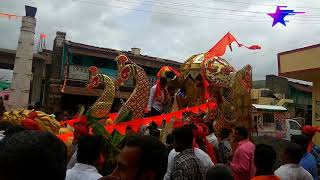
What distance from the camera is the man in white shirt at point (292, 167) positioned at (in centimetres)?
428

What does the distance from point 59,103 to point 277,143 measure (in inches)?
483

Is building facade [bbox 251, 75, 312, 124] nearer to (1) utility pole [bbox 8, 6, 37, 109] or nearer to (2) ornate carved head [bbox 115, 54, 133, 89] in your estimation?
(1) utility pole [bbox 8, 6, 37, 109]

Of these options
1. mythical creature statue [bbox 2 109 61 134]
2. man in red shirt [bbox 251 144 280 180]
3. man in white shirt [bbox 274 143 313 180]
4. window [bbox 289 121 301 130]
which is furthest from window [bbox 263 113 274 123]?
man in red shirt [bbox 251 144 280 180]

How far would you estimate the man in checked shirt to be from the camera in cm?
371

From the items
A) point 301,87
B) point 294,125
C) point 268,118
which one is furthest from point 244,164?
point 301,87

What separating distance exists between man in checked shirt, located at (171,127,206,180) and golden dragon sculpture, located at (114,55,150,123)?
404 cm

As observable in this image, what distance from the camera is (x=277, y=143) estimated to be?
13250 mm

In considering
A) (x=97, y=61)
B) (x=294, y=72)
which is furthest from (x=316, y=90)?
(x=97, y=61)

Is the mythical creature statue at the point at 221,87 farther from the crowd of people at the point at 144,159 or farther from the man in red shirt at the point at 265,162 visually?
the man in red shirt at the point at 265,162

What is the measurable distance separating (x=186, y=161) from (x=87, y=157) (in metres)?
0.93

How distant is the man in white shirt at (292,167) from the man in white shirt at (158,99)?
14.6 ft

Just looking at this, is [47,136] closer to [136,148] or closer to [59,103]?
[136,148]

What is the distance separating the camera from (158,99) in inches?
342

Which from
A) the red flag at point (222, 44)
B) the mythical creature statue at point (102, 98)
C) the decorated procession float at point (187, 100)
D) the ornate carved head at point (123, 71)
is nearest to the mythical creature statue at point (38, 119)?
the decorated procession float at point (187, 100)
